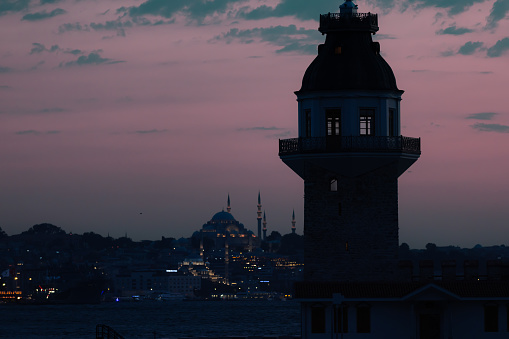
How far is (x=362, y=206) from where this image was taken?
58656mm

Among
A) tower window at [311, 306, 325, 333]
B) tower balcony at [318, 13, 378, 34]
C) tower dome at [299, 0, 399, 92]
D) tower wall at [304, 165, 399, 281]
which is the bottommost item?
tower window at [311, 306, 325, 333]

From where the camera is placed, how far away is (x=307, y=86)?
5991 cm

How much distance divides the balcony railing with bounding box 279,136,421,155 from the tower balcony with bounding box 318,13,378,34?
535 cm

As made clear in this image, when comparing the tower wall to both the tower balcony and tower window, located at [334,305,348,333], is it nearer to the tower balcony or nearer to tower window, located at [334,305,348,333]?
tower window, located at [334,305,348,333]

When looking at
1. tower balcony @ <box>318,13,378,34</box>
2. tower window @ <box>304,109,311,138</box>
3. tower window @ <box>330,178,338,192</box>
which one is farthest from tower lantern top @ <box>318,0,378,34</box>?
tower window @ <box>330,178,338,192</box>

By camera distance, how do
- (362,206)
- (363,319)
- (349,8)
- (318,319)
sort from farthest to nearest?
(349,8), (362,206), (363,319), (318,319)

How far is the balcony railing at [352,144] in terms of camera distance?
58.6 meters

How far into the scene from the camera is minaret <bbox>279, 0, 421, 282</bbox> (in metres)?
58.4

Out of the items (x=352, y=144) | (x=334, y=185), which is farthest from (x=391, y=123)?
(x=334, y=185)

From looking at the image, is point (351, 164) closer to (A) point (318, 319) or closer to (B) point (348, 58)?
(B) point (348, 58)

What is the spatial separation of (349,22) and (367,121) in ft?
16.2

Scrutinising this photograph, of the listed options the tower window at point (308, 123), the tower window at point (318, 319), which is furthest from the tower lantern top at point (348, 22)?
the tower window at point (318, 319)

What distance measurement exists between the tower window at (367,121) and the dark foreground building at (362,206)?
47 mm

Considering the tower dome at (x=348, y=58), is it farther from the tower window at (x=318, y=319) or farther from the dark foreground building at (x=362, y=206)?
the tower window at (x=318, y=319)
